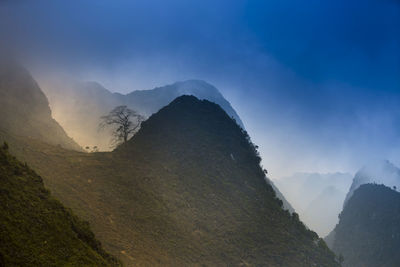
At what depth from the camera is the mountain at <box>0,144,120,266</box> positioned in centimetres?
1201

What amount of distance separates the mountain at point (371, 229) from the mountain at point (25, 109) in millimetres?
89396

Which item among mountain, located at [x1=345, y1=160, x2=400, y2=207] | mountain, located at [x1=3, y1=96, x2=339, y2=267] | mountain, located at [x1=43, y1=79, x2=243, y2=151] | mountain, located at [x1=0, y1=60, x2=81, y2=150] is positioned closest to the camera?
mountain, located at [x1=3, y1=96, x2=339, y2=267]

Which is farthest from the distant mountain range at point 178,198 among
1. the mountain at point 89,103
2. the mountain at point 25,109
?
the mountain at point 89,103

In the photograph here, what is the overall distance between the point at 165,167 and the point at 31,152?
16.3 metres

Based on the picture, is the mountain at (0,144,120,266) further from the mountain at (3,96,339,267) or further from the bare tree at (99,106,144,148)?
the bare tree at (99,106,144,148)

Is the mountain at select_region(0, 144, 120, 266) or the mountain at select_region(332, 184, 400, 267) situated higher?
the mountain at select_region(332, 184, 400, 267)

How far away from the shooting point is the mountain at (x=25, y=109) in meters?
57.3

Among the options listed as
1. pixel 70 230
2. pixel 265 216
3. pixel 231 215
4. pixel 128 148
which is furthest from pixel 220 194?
pixel 70 230

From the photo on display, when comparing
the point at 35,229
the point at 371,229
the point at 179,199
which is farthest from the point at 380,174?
the point at 35,229

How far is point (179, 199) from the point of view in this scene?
31.7 m

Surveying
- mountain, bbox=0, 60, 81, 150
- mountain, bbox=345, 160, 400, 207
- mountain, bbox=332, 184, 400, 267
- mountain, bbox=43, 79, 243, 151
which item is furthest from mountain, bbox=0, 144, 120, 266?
mountain, bbox=345, 160, 400, 207

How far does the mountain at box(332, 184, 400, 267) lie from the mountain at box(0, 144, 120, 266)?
80238 millimetres

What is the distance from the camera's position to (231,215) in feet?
105

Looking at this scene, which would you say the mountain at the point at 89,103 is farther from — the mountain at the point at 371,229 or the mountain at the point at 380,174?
the mountain at the point at 380,174
